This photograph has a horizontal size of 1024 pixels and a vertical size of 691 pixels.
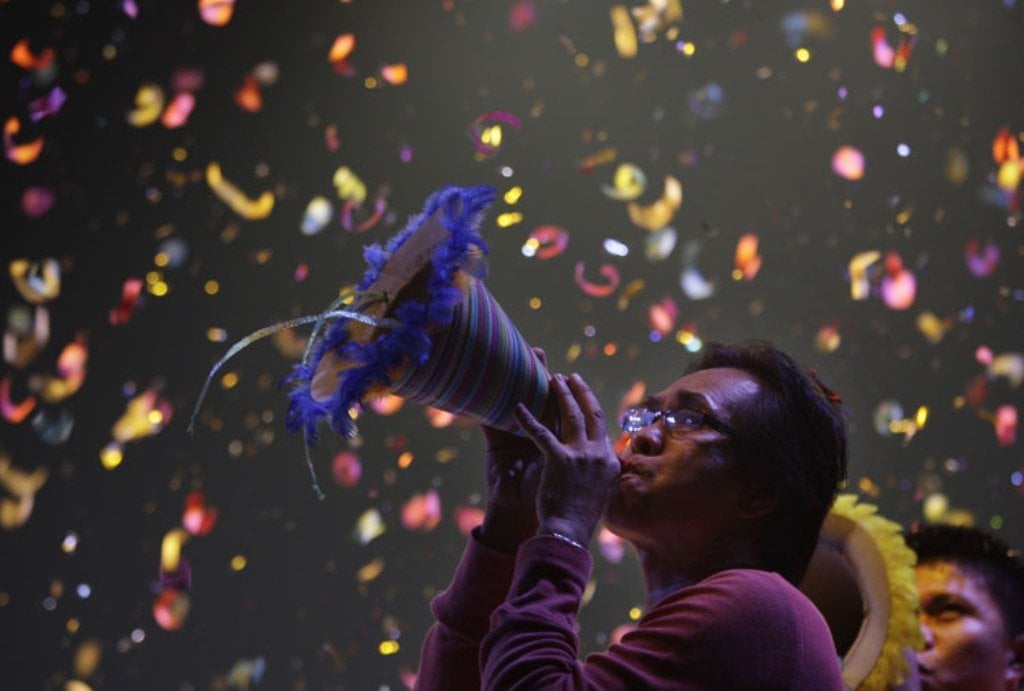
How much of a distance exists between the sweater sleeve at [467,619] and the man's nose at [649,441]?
0.18 m

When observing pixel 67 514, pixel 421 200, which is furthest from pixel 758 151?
pixel 67 514

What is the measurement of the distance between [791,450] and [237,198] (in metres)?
1.38

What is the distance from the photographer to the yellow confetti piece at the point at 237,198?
2.10 metres

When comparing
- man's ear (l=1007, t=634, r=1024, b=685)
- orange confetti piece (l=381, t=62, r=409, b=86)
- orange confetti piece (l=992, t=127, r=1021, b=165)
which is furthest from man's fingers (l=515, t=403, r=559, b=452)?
orange confetti piece (l=992, t=127, r=1021, b=165)

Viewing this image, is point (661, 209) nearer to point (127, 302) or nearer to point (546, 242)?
point (546, 242)

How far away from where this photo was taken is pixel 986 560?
1420 mm

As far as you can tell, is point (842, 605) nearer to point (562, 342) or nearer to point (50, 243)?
point (562, 342)

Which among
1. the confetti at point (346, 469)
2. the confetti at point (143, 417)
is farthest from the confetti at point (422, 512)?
the confetti at point (143, 417)

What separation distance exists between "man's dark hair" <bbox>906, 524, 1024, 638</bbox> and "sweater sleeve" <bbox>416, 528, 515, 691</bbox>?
659 mm

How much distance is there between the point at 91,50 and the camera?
2018mm

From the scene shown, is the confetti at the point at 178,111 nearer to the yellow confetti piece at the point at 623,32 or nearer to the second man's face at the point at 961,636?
the yellow confetti piece at the point at 623,32

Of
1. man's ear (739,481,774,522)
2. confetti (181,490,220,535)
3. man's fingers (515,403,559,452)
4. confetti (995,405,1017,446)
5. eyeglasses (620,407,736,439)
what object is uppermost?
man's fingers (515,403,559,452)

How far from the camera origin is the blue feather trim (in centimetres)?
95

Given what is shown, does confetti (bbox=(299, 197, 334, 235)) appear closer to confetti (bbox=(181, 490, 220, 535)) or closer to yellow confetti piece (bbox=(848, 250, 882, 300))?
confetti (bbox=(181, 490, 220, 535))
